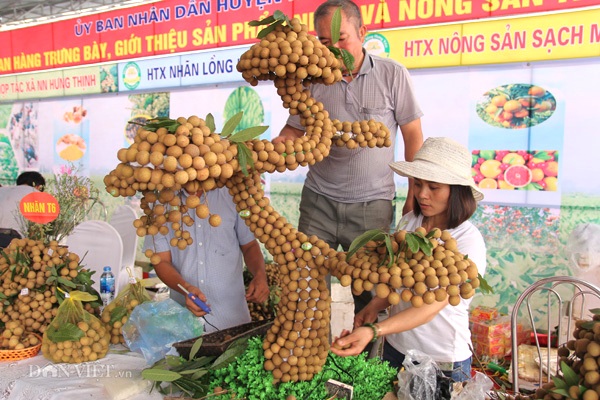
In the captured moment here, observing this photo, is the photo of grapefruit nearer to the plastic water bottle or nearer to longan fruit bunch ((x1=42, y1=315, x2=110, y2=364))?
the plastic water bottle

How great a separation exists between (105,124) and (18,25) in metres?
1.81

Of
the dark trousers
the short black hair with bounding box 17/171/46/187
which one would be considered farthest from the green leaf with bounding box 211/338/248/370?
the short black hair with bounding box 17/171/46/187

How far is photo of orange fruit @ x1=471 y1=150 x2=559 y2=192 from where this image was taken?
138 inches

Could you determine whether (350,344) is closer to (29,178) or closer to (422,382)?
(422,382)

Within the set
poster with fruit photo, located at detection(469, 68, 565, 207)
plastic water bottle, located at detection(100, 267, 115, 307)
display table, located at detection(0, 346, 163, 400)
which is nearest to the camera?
display table, located at detection(0, 346, 163, 400)

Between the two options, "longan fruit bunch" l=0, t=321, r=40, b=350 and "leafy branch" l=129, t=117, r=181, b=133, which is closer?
"leafy branch" l=129, t=117, r=181, b=133

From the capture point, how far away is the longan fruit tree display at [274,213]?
1222 mm

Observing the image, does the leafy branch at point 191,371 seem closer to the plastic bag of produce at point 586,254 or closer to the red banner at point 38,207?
the red banner at point 38,207

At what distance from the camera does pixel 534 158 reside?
3549 millimetres

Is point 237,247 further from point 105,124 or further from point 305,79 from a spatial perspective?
point 105,124

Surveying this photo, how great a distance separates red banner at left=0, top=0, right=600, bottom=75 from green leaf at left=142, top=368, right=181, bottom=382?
3096mm

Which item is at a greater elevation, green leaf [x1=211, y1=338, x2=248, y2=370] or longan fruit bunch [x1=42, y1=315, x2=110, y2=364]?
green leaf [x1=211, y1=338, x2=248, y2=370]

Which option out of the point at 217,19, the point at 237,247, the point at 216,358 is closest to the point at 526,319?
the point at 237,247

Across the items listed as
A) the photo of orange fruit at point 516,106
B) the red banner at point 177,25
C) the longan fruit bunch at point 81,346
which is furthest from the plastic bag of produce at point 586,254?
the longan fruit bunch at point 81,346
